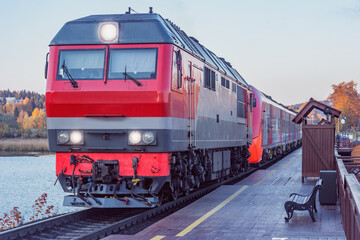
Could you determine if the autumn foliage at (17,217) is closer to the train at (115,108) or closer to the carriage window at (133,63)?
the train at (115,108)

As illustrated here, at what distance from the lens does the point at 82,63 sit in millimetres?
11727

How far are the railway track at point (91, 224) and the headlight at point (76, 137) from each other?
146 centimetres

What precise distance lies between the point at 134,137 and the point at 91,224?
6.34ft

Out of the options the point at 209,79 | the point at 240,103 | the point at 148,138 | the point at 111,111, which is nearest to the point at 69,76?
the point at 111,111

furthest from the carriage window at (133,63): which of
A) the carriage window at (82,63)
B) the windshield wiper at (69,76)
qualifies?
the windshield wiper at (69,76)

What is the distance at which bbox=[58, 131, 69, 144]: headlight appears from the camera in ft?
38.0

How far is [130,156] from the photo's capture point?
11.4m

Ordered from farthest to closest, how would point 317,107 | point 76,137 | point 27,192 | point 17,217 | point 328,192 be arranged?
point 27,192 → point 317,107 → point 17,217 → point 328,192 → point 76,137

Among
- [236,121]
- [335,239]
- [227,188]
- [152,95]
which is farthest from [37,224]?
[236,121]

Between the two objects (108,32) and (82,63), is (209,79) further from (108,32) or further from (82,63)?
(82,63)

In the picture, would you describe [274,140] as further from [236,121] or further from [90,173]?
[90,173]

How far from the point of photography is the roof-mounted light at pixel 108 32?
38.5ft

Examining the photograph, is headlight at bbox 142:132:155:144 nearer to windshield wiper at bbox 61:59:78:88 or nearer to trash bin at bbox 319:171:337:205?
windshield wiper at bbox 61:59:78:88

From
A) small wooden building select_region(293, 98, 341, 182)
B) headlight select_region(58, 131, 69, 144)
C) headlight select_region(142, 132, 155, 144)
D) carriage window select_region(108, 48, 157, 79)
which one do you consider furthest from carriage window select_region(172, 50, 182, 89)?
small wooden building select_region(293, 98, 341, 182)
